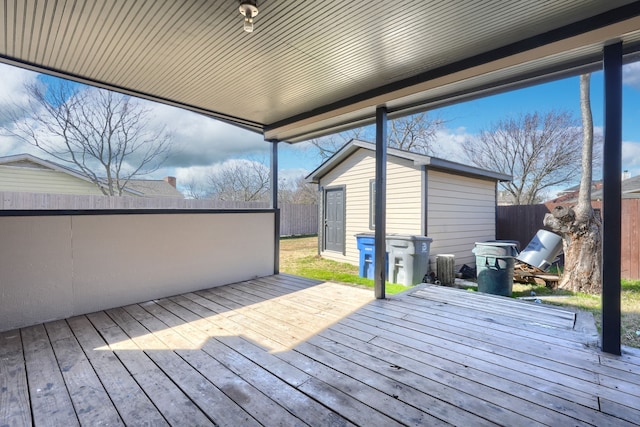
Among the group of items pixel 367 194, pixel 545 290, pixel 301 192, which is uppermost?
pixel 301 192

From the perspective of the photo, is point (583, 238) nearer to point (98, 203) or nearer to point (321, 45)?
point (321, 45)

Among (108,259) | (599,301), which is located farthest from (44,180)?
(599,301)

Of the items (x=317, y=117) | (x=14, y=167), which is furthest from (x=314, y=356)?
(x=14, y=167)

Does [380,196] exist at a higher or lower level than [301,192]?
lower

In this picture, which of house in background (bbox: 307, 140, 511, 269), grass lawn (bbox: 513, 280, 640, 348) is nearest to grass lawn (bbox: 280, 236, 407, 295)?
house in background (bbox: 307, 140, 511, 269)

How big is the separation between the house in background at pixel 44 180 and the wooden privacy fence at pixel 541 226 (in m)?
8.16

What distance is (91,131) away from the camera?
5344 millimetres

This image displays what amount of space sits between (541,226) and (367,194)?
4410 mm

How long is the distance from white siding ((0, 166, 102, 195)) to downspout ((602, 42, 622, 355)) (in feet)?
17.7

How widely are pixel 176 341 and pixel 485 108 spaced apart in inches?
639

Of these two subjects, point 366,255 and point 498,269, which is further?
point 366,255

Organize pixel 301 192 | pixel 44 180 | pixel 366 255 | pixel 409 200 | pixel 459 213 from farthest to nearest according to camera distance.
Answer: pixel 301 192, pixel 459 213, pixel 409 200, pixel 366 255, pixel 44 180

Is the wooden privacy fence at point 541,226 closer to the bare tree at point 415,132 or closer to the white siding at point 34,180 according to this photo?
the bare tree at point 415,132

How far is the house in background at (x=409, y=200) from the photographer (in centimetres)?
629
